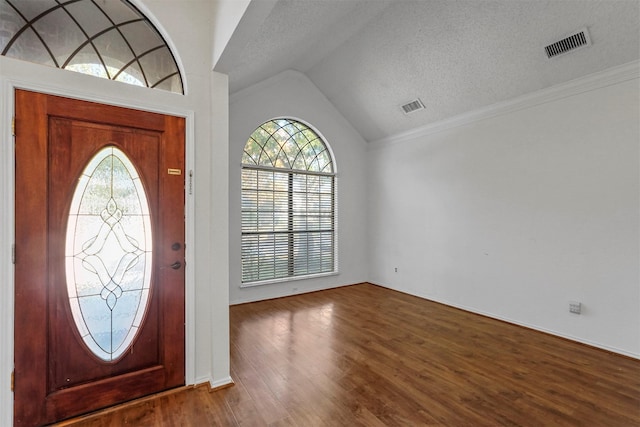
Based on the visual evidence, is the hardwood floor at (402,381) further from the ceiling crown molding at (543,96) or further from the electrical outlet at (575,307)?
the ceiling crown molding at (543,96)

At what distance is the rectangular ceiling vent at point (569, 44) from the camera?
2.81 meters

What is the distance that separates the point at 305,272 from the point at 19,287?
3869 mm

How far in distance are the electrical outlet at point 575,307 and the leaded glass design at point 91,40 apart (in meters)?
4.57

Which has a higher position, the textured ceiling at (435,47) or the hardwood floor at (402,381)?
the textured ceiling at (435,47)

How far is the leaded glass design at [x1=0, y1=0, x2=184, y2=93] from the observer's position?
1.86 meters

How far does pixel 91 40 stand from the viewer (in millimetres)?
2062

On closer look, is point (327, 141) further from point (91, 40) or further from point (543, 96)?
point (91, 40)

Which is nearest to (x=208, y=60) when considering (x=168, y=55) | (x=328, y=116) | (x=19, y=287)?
(x=168, y=55)

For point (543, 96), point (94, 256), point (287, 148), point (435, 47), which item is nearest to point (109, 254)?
point (94, 256)

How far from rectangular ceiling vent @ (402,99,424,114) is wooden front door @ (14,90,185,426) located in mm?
3534

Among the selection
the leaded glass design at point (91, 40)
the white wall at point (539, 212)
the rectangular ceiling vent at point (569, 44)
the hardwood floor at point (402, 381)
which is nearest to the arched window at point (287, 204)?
the hardwood floor at point (402, 381)

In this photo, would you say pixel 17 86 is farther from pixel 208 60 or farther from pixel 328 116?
pixel 328 116

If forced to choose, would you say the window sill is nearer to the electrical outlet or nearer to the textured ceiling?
the textured ceiling

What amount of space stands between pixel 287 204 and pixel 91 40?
338cm
